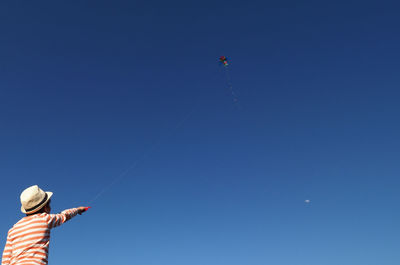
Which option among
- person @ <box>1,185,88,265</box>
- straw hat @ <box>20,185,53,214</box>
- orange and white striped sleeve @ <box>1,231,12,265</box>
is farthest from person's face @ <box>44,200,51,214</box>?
orange and white striped sleeve @ <box>1,231,12,265</box>

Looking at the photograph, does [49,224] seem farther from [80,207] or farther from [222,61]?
[222,61]

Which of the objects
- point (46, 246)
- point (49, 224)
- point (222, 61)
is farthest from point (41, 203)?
point (222, 61)

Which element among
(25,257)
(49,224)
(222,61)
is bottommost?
(25,257)

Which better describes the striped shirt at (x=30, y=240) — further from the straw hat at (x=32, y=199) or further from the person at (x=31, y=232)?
the straw hat at (x=32, y=199)

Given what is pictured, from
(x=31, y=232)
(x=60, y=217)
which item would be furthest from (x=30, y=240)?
(x=60, y=217)

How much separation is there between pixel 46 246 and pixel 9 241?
58cm

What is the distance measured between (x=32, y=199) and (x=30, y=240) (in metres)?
0.58

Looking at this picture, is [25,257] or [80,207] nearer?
[25,257]

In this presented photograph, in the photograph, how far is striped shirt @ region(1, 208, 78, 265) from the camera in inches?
175

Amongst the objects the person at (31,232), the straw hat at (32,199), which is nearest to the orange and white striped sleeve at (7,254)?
the person at (31,232)

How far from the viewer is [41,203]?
477cm

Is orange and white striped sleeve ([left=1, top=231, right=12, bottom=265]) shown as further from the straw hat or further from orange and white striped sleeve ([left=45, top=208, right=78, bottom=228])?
orange and white striped sleeve ([left=45, top=208, right=78, bottom=228])

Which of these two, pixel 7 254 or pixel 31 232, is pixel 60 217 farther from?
pixel 7 254

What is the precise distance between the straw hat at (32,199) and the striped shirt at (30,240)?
0.11m
